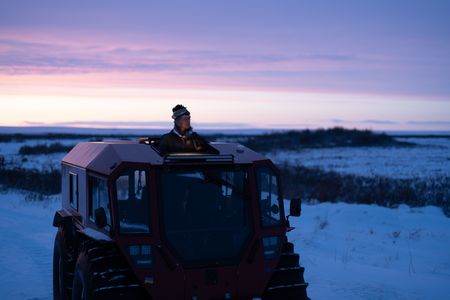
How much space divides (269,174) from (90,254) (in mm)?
1834

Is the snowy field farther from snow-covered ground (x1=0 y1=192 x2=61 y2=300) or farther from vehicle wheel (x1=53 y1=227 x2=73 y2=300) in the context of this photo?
vehicle wheel (x1=53 y1=227 x2=73 y2=300)

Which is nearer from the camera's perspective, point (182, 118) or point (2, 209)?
point (182, 118)

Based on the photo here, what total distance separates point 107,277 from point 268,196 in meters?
1.65

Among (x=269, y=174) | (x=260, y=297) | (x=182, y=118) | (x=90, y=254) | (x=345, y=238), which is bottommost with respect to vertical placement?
(x=345, y=238)

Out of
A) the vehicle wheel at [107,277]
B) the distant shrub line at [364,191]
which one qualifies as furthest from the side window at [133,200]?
the distant shrub line at [364,191]

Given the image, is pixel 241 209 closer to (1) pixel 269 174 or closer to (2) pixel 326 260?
(1) pixel 269 174

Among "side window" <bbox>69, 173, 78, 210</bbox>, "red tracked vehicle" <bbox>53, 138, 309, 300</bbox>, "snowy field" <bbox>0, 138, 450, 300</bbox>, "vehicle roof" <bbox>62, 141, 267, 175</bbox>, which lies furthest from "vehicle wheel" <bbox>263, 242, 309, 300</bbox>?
"side window" <bbox>69, 173, 78, 210</bbox>

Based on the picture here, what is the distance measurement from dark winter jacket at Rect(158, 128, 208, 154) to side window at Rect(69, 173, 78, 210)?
139 cm

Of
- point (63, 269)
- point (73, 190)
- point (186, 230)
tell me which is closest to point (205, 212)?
point (186, 230)

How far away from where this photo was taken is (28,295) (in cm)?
750

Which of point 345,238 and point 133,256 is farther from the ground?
point 133,256

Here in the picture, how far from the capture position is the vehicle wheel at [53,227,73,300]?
6645 mm

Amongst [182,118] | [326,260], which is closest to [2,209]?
[326,260]

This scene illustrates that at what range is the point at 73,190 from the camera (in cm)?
677
